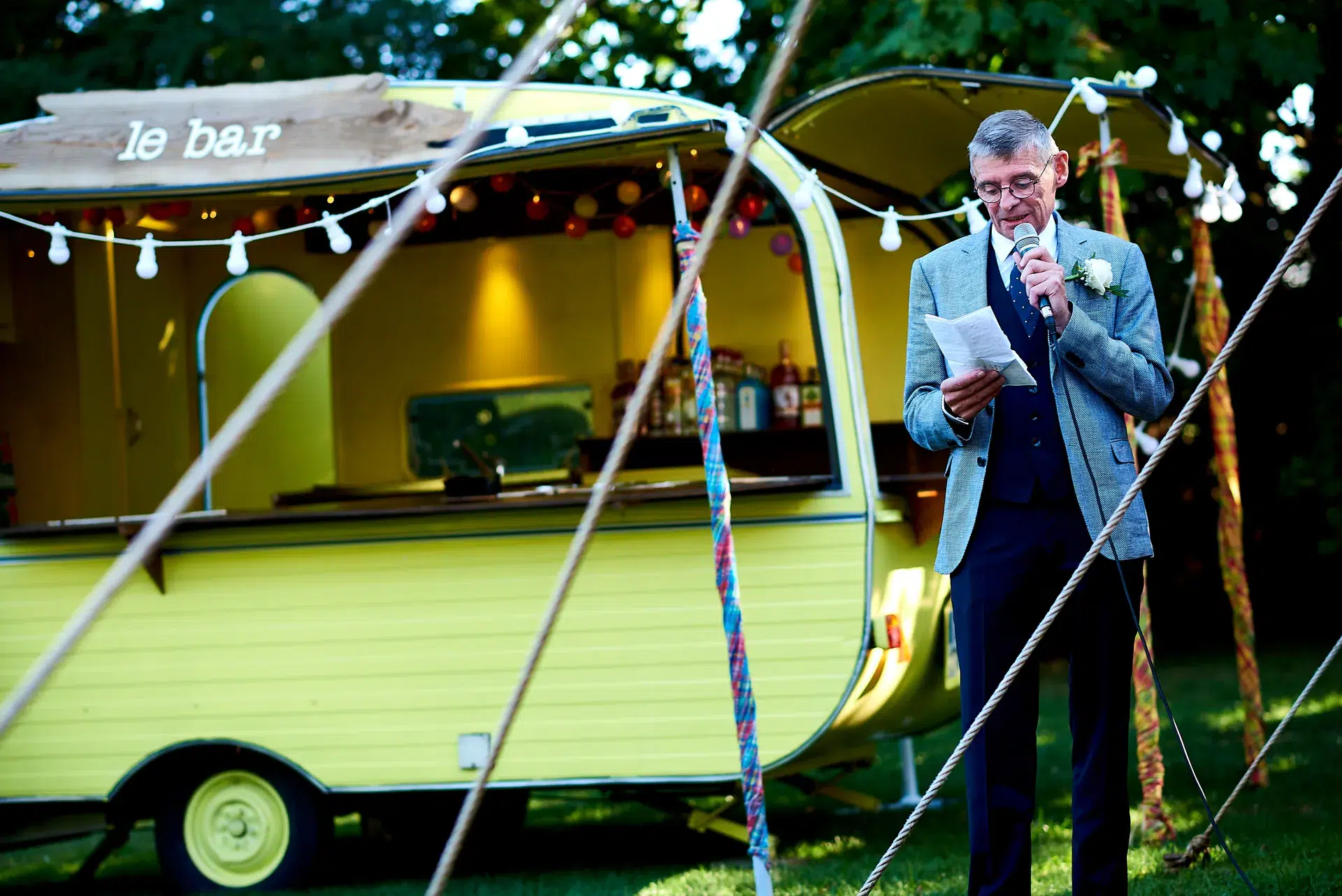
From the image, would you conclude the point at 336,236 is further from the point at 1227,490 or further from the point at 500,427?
the point at 1227,490

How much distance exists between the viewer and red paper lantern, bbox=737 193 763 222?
7043 mm

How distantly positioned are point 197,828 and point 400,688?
1014 mm

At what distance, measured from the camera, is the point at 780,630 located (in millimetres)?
5586

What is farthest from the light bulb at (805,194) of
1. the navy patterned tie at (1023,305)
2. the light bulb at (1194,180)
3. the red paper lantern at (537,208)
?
the navy patterned tie at (1023,305)

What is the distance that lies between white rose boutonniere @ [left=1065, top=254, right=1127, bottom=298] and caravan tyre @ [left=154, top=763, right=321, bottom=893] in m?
3.86

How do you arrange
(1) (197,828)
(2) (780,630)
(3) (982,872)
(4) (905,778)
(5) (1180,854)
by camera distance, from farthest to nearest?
1. (4) (905,778)
2. (1) (197,828)
3. (2) (780,630)
4. (5) (1180,854)
5. (3) (982,872)

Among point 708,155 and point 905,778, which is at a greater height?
point 708,155

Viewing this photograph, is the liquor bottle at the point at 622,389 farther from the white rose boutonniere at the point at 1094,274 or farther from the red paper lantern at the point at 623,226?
the white rose boutonniere at the point at 1094,274

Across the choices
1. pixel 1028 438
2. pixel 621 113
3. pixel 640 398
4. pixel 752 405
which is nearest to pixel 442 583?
pixel 621 113

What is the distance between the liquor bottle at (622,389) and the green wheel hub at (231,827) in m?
2.73

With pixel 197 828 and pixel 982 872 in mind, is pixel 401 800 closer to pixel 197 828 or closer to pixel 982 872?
pixel 197 828

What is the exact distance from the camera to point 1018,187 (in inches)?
127

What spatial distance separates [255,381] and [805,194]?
3911mm

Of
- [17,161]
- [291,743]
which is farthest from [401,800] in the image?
[17,161]
